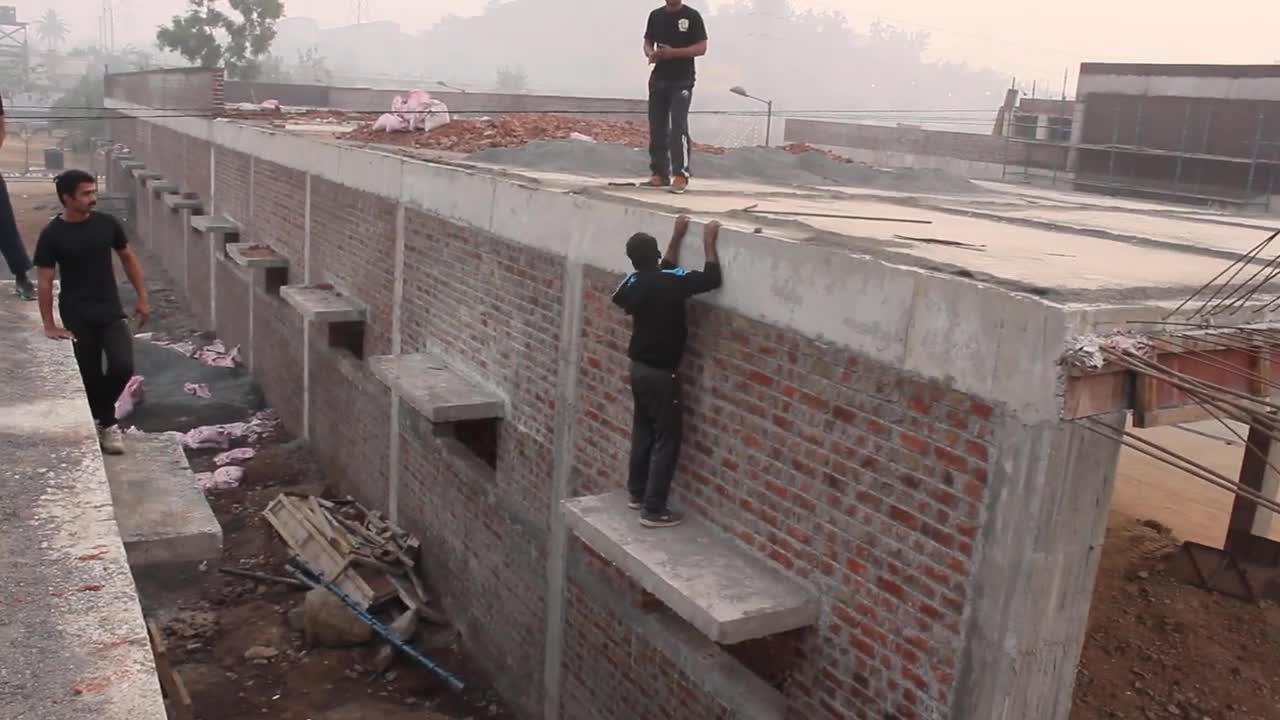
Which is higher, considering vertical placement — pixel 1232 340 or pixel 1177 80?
pixel 1177 80

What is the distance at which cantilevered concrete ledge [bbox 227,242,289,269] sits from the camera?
14375mm

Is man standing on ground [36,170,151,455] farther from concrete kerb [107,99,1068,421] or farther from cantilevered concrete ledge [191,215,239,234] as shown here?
cantilevered concrete ledge [191,215,239,234]

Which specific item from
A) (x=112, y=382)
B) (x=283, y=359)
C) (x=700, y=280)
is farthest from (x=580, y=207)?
(x=283, y=359)

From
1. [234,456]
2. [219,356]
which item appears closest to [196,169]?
[219,356]

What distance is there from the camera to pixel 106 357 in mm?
6438

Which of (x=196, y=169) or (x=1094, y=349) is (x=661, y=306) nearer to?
(x=1094, y=349)

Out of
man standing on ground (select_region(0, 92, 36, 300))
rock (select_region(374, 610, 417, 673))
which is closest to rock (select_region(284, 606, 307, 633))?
rock (select_region(374, 610, 417, 673))

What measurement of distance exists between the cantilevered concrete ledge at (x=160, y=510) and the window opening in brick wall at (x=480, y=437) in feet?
9.40

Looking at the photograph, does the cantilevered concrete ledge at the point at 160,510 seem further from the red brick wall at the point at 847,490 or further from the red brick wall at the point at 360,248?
the red brick wall at the point at 360,248

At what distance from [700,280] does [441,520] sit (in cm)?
476

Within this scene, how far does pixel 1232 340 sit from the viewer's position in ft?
13.5

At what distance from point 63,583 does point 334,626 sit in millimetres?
5501

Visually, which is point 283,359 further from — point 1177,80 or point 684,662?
point 1177,80

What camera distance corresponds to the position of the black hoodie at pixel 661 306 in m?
5.54
